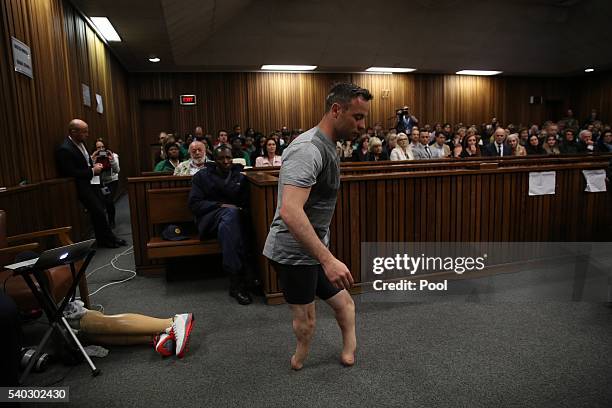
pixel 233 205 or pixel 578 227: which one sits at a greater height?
pixel 233 205

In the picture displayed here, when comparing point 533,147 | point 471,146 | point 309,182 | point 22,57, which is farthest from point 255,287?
point 533,147

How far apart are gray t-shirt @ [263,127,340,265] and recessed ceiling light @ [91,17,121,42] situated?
627 centimetres

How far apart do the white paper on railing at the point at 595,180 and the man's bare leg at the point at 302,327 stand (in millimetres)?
3168

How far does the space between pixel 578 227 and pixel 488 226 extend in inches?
38.9

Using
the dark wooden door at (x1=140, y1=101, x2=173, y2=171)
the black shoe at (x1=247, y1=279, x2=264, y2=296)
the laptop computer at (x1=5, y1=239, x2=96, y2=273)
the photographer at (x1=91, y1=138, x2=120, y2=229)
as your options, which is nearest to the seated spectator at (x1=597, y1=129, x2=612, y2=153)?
the black shoe at (x1=247, y1=279, x2=264, y2=296)

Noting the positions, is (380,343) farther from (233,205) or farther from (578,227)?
(578,227)

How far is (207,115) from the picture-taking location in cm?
1125

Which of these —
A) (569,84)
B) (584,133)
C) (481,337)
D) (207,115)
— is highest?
(569,84)

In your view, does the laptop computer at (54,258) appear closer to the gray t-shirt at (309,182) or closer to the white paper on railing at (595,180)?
the gray t-shirt at (309,182)

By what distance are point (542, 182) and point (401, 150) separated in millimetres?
2497

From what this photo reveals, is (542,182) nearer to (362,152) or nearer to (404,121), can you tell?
(362,152)

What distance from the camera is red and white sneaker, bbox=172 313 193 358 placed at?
2367 mm

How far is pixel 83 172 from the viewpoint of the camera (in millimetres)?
4754

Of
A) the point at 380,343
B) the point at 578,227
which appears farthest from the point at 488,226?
the point at 380,343
